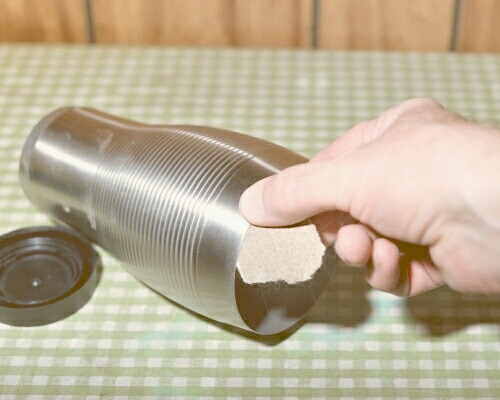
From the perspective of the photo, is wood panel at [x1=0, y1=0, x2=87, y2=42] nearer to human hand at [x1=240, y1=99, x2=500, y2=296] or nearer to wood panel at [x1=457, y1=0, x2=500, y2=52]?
wood panel at [x1=457, y1=0, x2=500, y2=52]

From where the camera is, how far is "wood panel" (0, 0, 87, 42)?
4.64ft

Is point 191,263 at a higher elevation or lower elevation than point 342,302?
higher

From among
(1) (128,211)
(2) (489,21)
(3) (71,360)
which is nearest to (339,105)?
(2) (489,21)

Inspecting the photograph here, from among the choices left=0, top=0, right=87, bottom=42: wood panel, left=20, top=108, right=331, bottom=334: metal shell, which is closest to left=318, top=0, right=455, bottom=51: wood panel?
left=0, top=0, right=87, bottom=42: wood panel

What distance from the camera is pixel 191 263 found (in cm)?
81

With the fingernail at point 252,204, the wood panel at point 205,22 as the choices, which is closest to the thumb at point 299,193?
the fingernail at point 252,204

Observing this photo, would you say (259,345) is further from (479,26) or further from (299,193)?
(479,26)

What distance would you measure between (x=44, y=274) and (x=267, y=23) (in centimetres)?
66

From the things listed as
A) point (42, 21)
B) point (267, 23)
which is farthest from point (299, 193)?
point (42, 21)

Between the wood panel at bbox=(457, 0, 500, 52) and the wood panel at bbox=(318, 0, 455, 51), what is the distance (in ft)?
0.07

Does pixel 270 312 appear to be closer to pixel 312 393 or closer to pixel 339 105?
pixel 312 393

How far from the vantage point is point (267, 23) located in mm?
1409

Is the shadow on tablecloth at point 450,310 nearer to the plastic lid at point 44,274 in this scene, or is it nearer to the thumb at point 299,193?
the thumb at point 299,193

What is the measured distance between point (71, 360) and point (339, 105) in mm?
559
